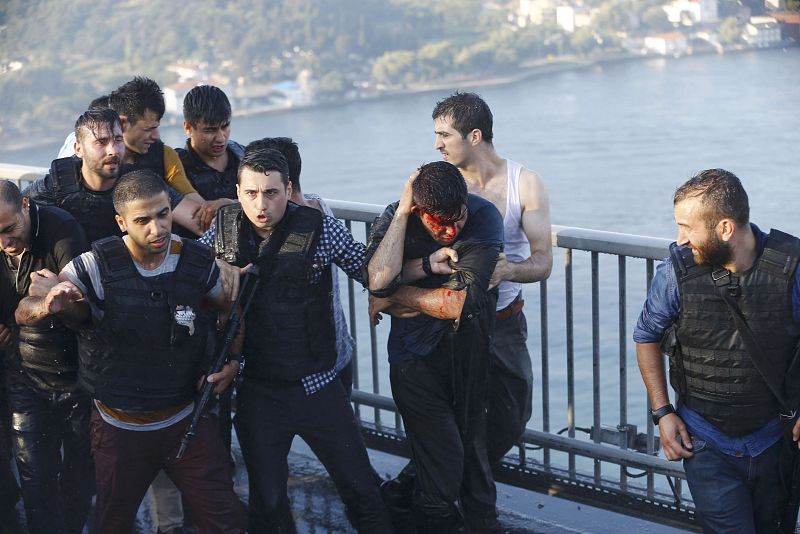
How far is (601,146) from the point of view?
973 inches

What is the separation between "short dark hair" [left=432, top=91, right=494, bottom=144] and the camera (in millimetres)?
4664

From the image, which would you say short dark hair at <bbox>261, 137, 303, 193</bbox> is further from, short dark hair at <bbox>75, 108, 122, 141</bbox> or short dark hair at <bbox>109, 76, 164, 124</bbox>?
short dark hair at <bbox>109, 76, 164, 124</bbox>

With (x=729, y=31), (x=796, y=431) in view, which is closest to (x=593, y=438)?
(x=796, y=431)

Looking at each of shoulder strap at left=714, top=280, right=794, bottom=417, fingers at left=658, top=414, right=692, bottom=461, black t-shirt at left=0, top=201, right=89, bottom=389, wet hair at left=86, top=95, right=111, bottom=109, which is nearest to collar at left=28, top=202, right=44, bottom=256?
black t-shirt at left=0, top=201, right=89, bottom=389

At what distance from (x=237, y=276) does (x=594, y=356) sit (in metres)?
1.63

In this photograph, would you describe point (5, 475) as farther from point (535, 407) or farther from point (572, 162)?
point (572, 162)

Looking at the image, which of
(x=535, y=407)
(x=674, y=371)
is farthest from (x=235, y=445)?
(x=535, y=407)

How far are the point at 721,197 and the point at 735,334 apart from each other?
1.55 ft

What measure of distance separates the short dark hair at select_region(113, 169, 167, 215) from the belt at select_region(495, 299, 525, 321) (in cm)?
154

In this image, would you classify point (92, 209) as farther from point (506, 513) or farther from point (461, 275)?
point (506, 513)

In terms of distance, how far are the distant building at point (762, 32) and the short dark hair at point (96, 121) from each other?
13.1 ft

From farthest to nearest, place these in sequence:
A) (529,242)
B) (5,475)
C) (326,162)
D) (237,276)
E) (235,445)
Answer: (326,162), (235,445), (5,475), (529,242), (237,276)

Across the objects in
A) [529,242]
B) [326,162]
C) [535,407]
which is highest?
[529,242]

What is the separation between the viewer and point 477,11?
65.8 ft
